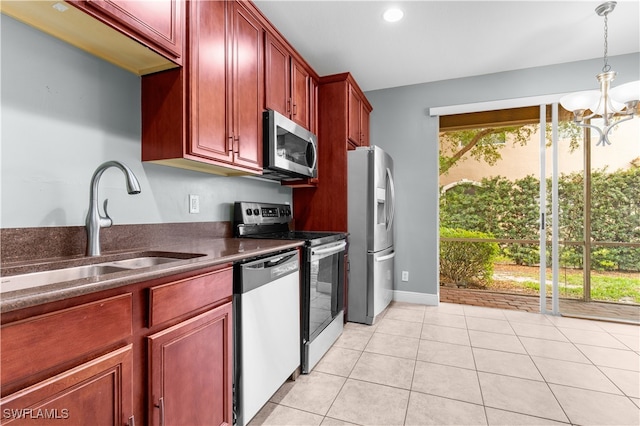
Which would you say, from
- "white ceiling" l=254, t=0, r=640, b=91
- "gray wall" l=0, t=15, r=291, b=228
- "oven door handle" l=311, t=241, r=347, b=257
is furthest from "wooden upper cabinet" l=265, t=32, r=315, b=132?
"oven door handle" l=311, t=241, r=347, b=257

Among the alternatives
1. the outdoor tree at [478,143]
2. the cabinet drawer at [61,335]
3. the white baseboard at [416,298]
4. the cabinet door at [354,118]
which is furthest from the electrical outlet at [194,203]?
the outdoor tree at [478,143]

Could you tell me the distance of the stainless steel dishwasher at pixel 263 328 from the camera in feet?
4.50

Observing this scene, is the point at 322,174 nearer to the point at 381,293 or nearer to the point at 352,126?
the point at 352,126

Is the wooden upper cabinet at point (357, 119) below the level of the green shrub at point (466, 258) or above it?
above

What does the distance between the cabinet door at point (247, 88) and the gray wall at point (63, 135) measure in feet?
1.64

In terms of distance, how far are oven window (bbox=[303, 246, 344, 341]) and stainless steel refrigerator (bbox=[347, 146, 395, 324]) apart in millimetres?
279

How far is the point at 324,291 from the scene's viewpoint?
7.49 ft

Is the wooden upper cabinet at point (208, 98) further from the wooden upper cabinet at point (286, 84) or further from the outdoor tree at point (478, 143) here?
the outdoor tree at point (478, 143)

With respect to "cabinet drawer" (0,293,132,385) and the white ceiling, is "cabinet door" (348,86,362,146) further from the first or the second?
"cabinet drawer" (0,293,132,385)

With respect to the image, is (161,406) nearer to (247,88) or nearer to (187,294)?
(187,294)

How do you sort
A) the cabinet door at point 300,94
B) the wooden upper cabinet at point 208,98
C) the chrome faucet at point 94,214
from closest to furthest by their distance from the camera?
the chrome faucet at point 94,214, the wooden upper cabinet at point 208,98, the cabinet door at point 300,94

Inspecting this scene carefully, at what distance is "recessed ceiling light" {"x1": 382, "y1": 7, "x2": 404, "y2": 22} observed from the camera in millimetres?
2232

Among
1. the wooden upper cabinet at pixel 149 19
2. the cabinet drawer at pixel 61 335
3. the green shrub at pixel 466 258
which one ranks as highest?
the wooden upper cabinet at pixel 149 19

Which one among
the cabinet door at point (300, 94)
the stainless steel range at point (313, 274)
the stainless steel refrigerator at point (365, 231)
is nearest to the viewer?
the stainless steel range at point (313, 274)
